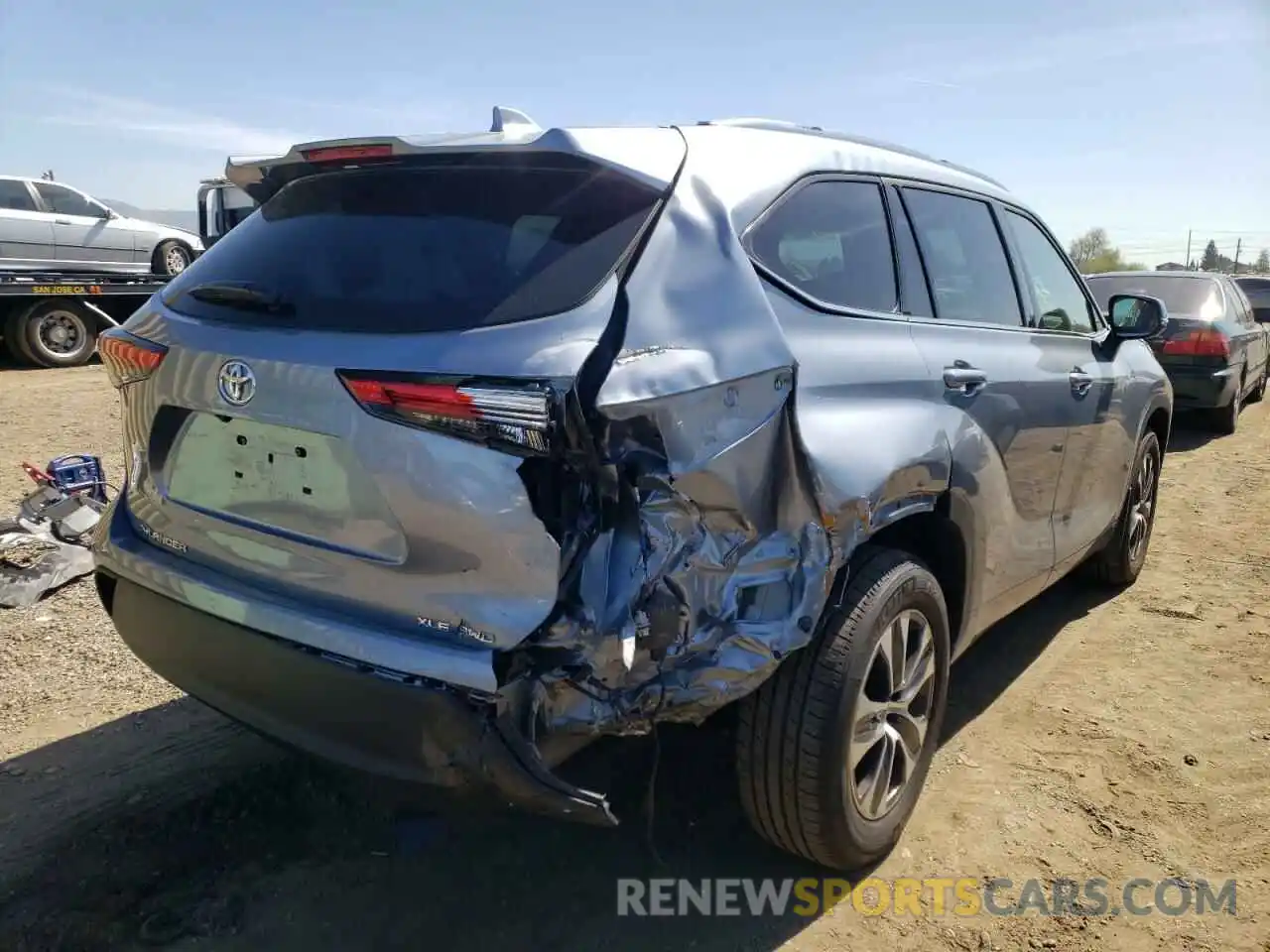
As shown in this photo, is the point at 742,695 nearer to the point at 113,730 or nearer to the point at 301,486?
the point at 301,486

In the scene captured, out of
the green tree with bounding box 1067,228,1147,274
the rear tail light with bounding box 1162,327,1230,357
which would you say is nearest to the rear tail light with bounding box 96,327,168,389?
the rear tail light with bounding box 1162,327,1230,357

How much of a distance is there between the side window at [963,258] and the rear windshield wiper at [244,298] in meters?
1.96

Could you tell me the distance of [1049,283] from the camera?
3.91 m

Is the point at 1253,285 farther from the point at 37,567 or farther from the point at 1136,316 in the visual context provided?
the point at 37,567

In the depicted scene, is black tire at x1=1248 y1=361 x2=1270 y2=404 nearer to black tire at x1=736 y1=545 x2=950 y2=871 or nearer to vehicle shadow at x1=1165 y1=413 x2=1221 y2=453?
vehicle shadow at x1=1165 y1=413 x2=1221 y2=453

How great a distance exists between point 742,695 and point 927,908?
979 mm

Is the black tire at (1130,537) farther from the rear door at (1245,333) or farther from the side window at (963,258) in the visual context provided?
the rear door at (1245,333)

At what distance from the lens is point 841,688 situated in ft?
7.72

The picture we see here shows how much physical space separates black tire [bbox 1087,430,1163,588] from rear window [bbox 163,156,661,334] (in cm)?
348

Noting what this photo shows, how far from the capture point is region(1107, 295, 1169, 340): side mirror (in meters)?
4.20

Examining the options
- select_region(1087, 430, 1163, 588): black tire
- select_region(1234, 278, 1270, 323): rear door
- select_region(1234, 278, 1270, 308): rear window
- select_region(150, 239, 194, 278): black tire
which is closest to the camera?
select_region(1087, 430, 1163, 588): black tire

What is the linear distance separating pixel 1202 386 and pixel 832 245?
766 cm

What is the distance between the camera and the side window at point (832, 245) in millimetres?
2414

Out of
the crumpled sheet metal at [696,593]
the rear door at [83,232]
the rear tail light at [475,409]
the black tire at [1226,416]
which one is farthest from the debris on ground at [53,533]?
the rear door at [83,232]
